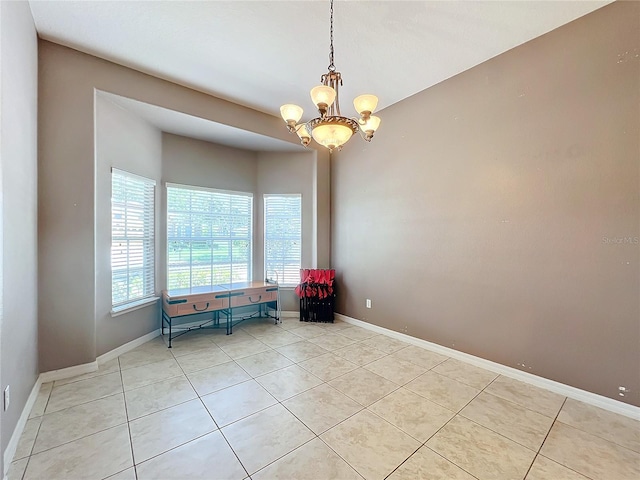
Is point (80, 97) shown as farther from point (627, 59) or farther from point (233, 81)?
point (627, 59)

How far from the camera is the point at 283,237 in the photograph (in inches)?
193

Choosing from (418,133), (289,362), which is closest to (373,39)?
(418,133)

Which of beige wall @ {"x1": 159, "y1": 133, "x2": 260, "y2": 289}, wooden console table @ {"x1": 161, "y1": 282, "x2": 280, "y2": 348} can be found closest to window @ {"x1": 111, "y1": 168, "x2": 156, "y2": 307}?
beige wall @ {"x1": 159, "y1": 133, "x2": 260, "y2": 289}

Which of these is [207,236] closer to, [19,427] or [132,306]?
[132,306]

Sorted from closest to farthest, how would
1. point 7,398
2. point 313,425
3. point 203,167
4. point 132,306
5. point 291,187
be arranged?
1. point 7,398
2. point 313,425
3. point 132,306
4. point 203,167
5. point 291,187

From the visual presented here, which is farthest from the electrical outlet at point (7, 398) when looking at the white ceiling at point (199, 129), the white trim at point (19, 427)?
the white ceiling at point (199, 129)

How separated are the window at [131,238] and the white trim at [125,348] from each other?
0.50 m

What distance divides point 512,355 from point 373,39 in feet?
11.2

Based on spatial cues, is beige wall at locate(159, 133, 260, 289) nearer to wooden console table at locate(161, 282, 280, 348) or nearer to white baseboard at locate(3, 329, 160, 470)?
wooden console table at locate(161, 282, 280, 348)

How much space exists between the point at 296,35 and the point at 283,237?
300cm

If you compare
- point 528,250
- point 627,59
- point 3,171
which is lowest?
point 528,250

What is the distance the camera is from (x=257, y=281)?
480 cm

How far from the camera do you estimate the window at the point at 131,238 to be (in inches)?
130

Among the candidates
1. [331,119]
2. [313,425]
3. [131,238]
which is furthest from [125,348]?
[331,119]
